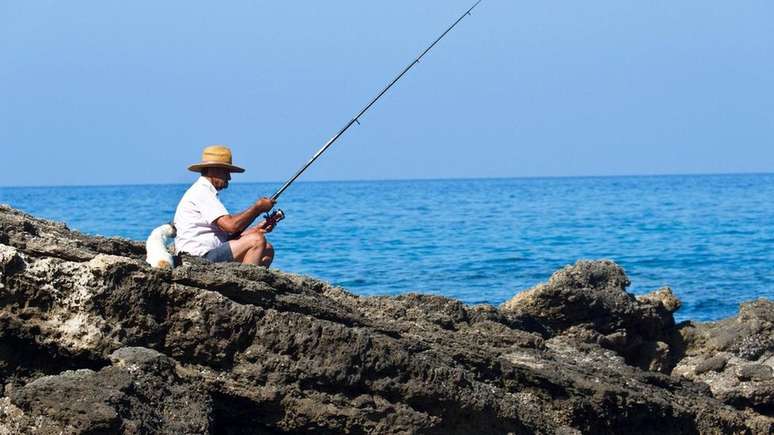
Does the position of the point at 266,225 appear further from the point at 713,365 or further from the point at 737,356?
the point at 737,356

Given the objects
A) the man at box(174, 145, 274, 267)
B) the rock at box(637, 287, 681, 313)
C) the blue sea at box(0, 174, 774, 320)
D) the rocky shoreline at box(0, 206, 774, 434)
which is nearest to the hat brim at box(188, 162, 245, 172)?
the man at box(174, 145, 274, 267)

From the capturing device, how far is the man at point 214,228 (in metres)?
6.79

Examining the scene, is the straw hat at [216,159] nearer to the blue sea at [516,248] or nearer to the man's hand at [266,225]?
the man's hand at [266,225]

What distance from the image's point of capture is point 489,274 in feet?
61.7

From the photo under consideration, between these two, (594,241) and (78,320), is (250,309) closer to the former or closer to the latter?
(78,320)

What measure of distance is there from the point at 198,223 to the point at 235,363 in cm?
224

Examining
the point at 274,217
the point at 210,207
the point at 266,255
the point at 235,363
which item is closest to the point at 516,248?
the point at 274,217

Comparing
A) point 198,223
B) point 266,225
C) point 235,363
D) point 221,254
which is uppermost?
point 266,225

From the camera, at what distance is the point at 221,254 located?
6.76m

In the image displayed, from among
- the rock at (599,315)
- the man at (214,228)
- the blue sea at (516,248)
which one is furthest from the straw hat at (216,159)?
the blue sea at (516,248)

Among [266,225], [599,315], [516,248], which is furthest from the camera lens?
[516,248]

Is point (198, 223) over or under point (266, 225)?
under

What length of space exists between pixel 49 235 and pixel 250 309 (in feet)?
3.67

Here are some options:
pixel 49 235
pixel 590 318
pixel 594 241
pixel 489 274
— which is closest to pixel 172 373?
pixel 49 235
